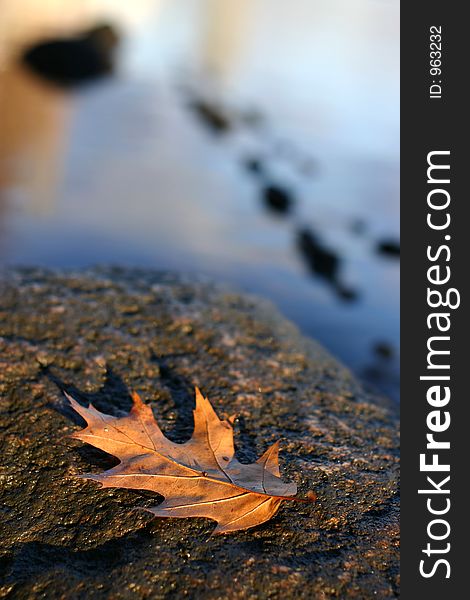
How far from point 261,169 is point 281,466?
3.66m

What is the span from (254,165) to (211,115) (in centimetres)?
189

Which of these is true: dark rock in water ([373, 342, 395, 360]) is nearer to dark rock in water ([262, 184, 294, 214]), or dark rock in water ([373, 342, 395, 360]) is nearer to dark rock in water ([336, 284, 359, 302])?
dark rock in water ([336, 284, 359, 302])

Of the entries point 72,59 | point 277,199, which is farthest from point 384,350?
point 72,59

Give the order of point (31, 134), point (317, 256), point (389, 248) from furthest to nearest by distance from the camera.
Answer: point (31, 134) < point (389, 248) < point (317, 256)

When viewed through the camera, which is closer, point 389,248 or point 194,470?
point 194,470

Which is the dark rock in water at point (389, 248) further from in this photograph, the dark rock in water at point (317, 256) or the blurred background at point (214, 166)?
the dark rock in water at point (317, 256)

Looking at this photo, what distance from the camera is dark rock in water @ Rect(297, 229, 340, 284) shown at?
11.1ft

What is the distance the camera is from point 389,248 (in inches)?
147

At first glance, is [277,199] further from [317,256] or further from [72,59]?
[72,59]

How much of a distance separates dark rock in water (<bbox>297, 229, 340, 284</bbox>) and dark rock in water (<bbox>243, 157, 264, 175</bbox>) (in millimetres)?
1203

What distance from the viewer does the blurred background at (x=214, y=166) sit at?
3.26 metres

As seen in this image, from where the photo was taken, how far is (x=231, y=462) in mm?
1407

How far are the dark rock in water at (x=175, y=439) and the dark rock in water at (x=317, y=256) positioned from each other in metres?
1.03

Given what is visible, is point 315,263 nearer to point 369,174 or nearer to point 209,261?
point 209,261
